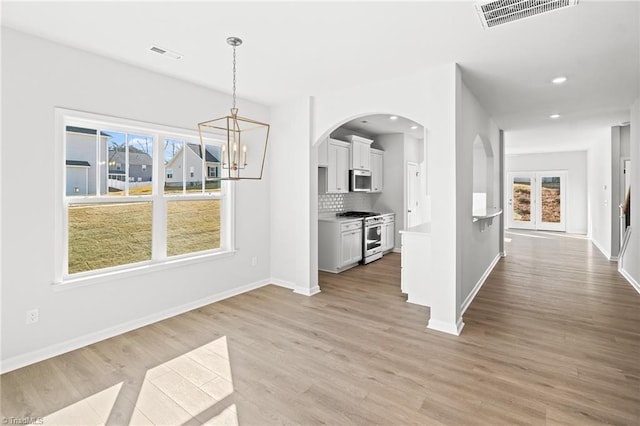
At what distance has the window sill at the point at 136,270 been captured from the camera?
10.0 feet

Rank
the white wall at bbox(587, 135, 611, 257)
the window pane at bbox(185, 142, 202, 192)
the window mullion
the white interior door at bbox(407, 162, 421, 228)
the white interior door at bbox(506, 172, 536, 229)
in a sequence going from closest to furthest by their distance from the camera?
the window mullion → the window pane at bbox(185, 142, 202, 192) → the white wall at bbox(587, 135, 611, 257) → the white interior door at bbox(407, 162, 421, 228) → the white interior door at bbox(506, 172, 536, 229)

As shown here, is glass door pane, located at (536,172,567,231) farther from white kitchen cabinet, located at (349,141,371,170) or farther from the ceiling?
the ceiling

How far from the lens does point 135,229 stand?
3.71 meters

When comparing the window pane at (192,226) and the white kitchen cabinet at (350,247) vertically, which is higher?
the window pane at (192,226)

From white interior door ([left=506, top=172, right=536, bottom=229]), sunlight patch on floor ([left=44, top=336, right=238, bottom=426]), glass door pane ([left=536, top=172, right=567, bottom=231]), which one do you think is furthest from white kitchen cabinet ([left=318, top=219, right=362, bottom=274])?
glass door pane ([left=536, top=172, right=567, bottom=231])

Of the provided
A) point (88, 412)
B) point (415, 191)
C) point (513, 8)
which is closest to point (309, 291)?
point (88, 412)

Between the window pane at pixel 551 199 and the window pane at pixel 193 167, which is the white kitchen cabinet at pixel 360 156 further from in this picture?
the window pane at pixel 551 199

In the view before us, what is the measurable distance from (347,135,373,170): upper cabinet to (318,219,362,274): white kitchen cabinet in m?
1.32

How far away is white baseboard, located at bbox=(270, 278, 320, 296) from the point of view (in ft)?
15.2

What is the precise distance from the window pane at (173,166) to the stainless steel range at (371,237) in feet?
11.7

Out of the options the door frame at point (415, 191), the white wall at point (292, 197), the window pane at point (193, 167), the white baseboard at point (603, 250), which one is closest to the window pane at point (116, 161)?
the window pane at point (193, 167)

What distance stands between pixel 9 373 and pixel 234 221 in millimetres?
2623

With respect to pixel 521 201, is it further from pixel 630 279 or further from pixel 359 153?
pixel 359 153

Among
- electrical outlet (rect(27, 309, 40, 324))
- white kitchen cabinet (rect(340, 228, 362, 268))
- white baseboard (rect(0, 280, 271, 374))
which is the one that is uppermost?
white kitchen cabinet (rect(340, 228, 362, 268))
